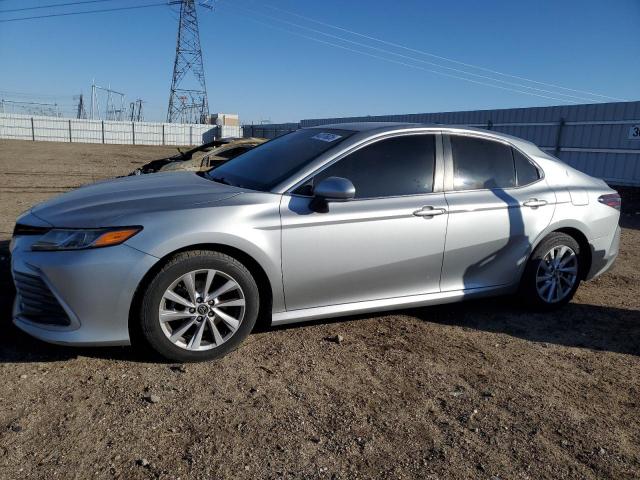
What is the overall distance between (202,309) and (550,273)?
3.09 meters

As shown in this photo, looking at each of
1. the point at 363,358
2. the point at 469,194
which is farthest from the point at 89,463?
the point at 469,194

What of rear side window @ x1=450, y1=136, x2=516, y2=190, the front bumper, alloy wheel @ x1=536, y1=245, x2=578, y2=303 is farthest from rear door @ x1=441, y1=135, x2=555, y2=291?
the front bumper

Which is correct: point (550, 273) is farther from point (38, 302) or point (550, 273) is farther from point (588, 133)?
point (588, 133)

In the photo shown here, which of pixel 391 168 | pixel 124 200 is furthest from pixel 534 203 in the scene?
pixel 124 200

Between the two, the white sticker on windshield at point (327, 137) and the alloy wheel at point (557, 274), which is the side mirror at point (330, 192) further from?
the alloy wheel at point (557, 274)

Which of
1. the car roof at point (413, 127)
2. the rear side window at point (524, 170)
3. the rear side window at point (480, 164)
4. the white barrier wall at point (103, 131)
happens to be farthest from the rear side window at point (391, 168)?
the white barrier wall at point (103, 131)

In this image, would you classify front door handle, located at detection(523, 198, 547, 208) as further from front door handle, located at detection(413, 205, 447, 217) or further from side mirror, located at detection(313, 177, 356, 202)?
side mirror, located at detection(313, 177, 356, 202)

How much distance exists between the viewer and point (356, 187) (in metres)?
3.63

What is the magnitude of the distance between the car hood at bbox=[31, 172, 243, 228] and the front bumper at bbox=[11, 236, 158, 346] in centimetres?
22

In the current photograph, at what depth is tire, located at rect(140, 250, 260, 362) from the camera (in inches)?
120

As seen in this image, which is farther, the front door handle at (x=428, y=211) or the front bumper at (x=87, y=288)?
the front door handle at (x=428, y=211)

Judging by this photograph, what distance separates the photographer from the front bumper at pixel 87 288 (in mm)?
2865

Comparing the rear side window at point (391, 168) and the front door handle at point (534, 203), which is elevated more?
the rear side window at point (391, 168)

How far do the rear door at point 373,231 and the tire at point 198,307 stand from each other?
0.33 meters
